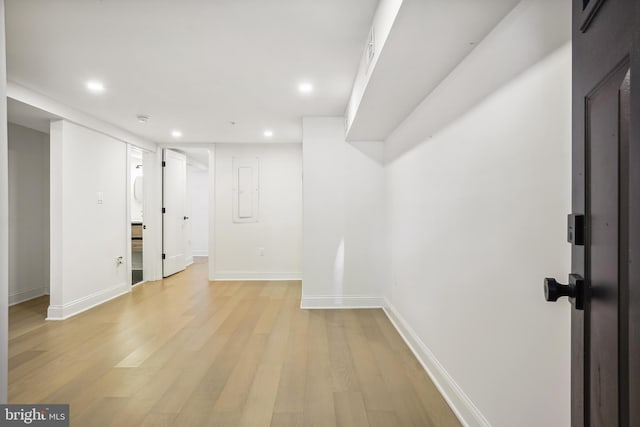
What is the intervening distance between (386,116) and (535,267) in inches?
79.7

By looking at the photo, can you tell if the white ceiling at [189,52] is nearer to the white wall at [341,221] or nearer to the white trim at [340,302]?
the white wall at [341,221]

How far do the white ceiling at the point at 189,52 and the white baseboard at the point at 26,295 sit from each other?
8.71ft

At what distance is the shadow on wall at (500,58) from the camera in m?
1.14

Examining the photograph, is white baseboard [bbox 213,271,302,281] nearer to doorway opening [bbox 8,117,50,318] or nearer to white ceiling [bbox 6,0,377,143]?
doorway opening [bbox 8,117,50,318]

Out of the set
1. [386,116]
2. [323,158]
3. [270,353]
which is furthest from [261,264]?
[386,116]

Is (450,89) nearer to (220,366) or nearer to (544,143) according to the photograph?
(544,143)

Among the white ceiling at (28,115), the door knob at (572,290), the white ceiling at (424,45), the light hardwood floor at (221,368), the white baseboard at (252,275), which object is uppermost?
the white ceiling at (28,115)

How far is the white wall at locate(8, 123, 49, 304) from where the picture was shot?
4.25 metres

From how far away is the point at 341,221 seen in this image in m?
4.03

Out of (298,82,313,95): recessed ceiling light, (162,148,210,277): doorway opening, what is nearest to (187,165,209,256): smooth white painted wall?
(162,148,210,277): doorway opening

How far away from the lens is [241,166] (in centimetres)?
586

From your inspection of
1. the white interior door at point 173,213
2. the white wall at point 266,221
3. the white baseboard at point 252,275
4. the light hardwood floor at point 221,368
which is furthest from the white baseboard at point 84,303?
the white wall at point 266,221

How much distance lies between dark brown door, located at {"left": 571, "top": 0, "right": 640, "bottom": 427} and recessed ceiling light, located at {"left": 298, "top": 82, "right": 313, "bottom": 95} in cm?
250

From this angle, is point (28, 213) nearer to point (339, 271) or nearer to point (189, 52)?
point (189, 52)
